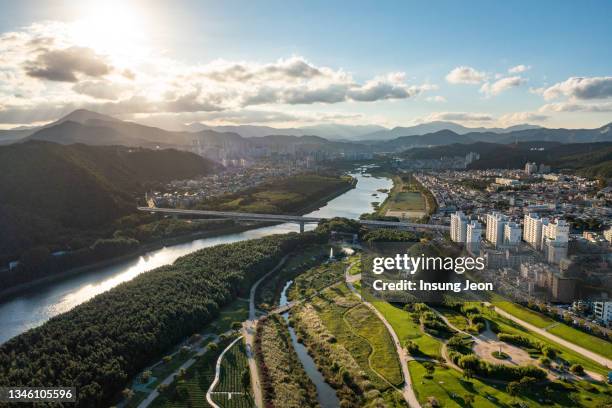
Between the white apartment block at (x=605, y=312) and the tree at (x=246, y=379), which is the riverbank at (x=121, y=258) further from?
the white apartment block at (x=605, y=312)

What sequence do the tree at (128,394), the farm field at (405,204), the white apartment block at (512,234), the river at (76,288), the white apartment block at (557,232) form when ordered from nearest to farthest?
the tree at (128,394) < the river at (76,288) < the white apartment block at (557,232) < the white apartment block at (512,234) < the farm field at (405,204)

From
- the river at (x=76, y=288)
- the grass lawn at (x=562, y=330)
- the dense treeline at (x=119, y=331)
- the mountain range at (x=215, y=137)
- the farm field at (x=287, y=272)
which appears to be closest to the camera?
the dense treeline at (x=119, y=331)

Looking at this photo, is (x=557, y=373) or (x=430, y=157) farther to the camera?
(x=430, y=157)

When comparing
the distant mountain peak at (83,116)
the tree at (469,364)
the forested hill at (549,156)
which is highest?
the distant mountain peak at (83,116)

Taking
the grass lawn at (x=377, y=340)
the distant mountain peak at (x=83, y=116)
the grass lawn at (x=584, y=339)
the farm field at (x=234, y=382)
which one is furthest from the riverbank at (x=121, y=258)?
the distant mountain peak at (x=83, y=116)

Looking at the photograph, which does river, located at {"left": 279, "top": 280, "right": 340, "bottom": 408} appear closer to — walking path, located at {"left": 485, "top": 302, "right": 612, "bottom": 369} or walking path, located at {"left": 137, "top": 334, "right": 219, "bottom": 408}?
walking path, located at {"left": 137, "top": 334, "right": 219, "bottom": 408}

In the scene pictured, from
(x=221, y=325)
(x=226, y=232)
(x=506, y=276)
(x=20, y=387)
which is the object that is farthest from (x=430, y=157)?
(x=20, y=387)

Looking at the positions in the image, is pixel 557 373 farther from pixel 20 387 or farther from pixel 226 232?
pixel 226 232
